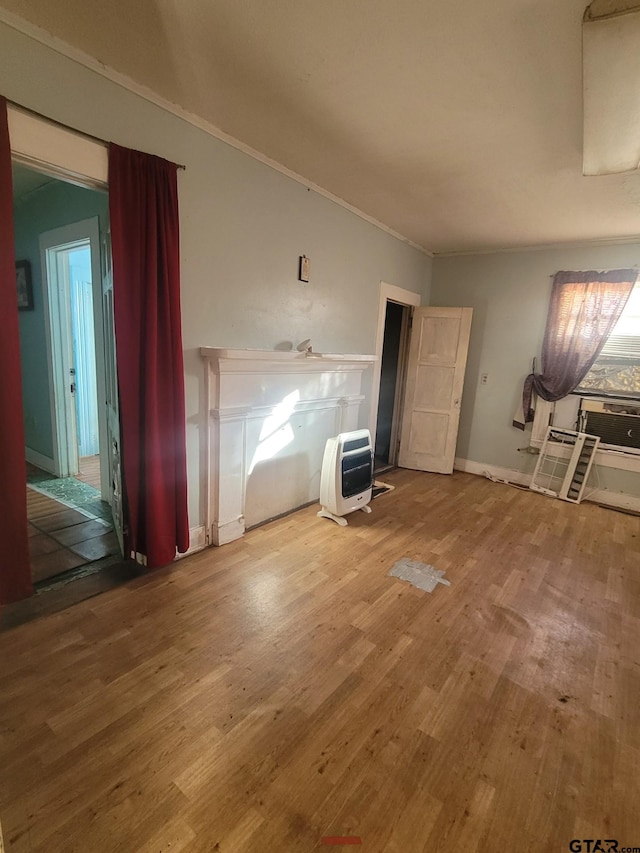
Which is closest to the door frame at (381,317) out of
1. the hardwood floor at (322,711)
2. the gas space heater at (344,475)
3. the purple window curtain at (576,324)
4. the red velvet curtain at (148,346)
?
the gas space heater at (344,475)

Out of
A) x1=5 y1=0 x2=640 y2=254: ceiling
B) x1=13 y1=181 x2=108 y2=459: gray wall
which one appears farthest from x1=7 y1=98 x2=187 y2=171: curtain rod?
x1=13 y1=181 x2=108 y2=459: gray wall

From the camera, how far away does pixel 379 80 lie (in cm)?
174

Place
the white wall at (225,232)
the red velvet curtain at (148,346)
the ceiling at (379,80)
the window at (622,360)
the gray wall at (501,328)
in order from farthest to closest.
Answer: the gray wall at (501,328), the window at (622,360), the red velvet curtain at (148,346), the white wall at (225,232), the ceiling at (379,80)

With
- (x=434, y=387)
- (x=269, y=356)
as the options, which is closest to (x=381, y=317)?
(x=434, y=387)

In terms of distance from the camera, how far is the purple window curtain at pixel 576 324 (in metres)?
3.74

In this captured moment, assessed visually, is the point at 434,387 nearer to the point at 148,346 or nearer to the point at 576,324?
the point at 576,324

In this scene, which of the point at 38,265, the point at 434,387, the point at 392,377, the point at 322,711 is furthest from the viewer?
the point at 392,377

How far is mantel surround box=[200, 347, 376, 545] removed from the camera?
8.35ft

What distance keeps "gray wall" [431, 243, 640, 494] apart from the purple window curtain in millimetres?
133

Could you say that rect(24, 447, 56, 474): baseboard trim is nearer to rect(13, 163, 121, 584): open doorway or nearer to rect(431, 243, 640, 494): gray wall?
rect(13, 163, 121, 584): open doorway

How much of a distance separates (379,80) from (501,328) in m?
3.27

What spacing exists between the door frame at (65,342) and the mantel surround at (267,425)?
3.44 ft

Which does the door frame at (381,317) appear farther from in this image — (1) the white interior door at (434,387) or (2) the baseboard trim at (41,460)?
(2) the baseboard trim at (41,460)

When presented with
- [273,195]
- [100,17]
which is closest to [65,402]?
[273,195]
